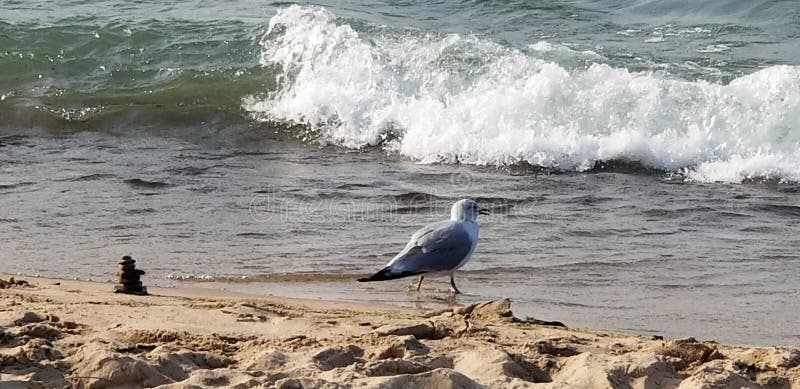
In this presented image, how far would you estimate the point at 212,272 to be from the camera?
5.89 m

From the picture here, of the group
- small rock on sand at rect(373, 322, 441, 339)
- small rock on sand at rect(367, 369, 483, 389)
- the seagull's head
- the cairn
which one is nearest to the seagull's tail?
the seagull's head

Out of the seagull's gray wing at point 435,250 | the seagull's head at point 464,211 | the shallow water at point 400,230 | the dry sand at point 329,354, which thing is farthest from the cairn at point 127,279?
the seagull's head at point 464,211

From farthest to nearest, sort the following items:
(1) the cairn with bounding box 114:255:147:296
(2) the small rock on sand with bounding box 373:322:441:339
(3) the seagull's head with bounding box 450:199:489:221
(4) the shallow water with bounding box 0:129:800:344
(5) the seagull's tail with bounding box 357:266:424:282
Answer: (3) the seagull's head with bounding box 450:199:489:221, (4) the shallow water with bounding box 0:129:800:344, (5) the seagull's tail with bounding box 357:266:424:282, (1) the cairn with bounding box 114:255:147:296, (2) the small rock on sand with bounding box 373:322:441:339

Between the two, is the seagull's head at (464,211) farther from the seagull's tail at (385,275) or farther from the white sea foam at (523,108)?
the white sea foam at (523,108)

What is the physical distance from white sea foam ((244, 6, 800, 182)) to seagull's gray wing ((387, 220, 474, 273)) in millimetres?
3652

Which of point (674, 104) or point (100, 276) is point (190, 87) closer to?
point (674, 104)

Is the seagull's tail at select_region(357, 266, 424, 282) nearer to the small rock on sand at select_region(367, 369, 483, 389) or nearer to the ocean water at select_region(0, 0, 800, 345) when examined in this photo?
the ocean water at select_region(0, 0, 800, 345)

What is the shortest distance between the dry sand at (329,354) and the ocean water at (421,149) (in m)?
1.08

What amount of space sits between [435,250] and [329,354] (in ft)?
6.34

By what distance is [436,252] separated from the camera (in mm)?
5570

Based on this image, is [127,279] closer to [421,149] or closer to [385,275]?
[385,275]

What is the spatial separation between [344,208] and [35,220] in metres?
1.84

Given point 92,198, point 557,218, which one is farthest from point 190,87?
point 557,218

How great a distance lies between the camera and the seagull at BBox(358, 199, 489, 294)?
5461 millimetres
